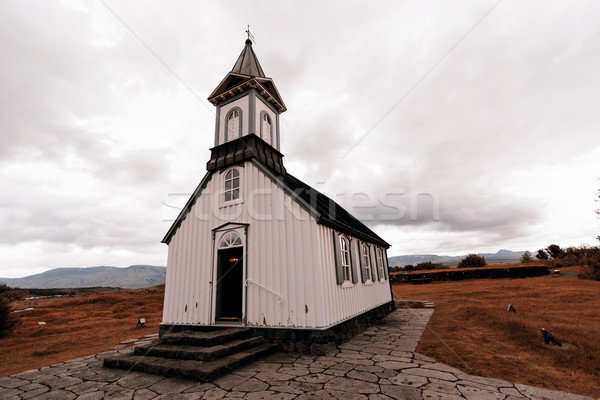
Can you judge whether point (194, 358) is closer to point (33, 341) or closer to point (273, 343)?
point (273, 343)

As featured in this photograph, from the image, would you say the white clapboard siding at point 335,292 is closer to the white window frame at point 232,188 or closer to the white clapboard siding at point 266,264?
the white clapboard siding at point 266,264

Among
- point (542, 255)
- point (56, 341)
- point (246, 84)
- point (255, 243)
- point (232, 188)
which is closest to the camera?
point (255, 243)

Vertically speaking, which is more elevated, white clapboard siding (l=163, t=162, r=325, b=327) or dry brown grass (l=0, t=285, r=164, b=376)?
white clapboard siding (l=163, t=162, r=325, b=327)

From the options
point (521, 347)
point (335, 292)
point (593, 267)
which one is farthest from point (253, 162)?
point (593, 267)

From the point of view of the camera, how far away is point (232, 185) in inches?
373

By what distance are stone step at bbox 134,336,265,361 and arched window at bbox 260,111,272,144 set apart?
23.8 feet

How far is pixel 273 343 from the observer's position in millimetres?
7270

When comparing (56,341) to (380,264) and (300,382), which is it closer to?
(300,382)

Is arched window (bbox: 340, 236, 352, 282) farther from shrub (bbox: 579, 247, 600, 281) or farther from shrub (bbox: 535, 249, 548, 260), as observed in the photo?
shrub (bbox: 535, 249, 548, 260)

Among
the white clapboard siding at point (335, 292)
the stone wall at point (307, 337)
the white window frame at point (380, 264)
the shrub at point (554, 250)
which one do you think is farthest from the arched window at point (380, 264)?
the shrub at point (554, 250)

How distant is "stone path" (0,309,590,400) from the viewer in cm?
434

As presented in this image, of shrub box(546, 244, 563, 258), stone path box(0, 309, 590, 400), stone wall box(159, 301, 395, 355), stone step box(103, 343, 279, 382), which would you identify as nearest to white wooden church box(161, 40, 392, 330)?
stone wall box(159, 301, 395, 355)

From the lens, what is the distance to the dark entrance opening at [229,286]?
28.9ft

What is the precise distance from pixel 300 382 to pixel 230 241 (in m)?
5.06
